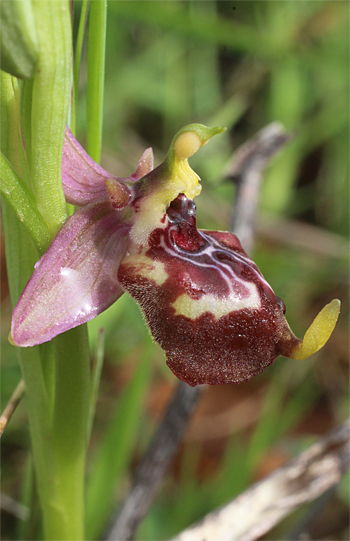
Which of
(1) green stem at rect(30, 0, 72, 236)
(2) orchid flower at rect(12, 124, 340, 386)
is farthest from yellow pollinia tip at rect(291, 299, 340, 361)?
(1) green stem at rect(30, 0, 72, 236)

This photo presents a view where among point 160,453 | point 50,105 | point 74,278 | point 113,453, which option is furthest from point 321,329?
point 113,453

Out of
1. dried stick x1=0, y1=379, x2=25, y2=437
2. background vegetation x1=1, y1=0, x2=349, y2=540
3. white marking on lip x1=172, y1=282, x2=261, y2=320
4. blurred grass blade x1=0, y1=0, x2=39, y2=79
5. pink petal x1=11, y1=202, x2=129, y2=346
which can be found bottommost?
background vegetation x1=1, y1=0, x2=349, y2=540

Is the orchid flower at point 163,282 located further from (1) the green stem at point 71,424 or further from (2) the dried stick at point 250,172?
(2) the dried stick at point 250,172

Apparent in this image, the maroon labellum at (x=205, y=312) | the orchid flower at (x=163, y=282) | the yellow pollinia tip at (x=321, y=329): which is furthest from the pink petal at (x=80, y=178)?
the yellow pollinia tip at (x=321, y=329)

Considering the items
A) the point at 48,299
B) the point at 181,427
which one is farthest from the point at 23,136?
the point at 181,427

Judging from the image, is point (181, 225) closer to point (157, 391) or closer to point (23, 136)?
point (23, 136)

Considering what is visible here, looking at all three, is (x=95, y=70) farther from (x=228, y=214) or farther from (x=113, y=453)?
(x=228, y=214)

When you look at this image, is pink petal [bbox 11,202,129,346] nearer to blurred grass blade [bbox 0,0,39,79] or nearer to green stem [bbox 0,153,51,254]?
green stem [bbox 0,153,51,254]
